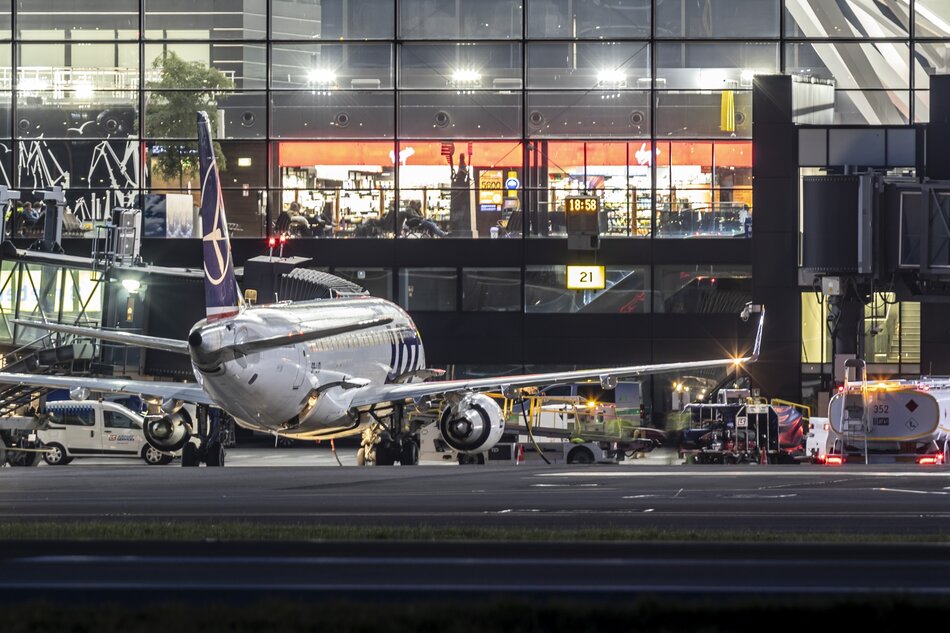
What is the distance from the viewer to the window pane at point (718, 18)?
61.1 m

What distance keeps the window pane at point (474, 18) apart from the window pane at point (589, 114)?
2624 mm

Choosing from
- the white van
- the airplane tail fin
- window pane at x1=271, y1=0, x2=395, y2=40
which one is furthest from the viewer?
window pane at x1=271, y1=0, x2=395, y2=40

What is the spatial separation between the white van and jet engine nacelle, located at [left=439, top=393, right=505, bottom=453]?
12503 millimetres

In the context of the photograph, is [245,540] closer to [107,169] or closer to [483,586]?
[483,586]

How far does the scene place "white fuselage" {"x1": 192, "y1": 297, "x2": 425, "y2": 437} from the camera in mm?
34625

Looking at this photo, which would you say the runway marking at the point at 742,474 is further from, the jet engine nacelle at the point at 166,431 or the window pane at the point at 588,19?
the window pane at the point at 588,19

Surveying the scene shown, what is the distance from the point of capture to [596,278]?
6094 cm

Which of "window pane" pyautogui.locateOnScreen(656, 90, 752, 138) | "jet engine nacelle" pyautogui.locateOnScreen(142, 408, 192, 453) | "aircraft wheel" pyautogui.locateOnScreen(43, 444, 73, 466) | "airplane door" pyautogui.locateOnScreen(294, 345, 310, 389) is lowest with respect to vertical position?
"aircraft wheel" pyautogui.locateOnScreen(43, 444, 73, 466)

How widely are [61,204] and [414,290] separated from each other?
13.4 metres

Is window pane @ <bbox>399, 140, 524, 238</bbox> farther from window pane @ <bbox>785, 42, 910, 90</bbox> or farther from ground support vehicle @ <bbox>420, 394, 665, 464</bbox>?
ground support vehicle @ <bbox>420, 394, 665, 464</bbox>

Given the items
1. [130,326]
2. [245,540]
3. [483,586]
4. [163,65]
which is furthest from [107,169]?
[483,586]

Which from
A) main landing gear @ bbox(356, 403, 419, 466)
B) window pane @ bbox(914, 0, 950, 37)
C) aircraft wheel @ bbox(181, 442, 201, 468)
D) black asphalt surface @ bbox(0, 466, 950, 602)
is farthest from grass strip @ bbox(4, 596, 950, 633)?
window pane @ bbox(914, 0, 950, 37)

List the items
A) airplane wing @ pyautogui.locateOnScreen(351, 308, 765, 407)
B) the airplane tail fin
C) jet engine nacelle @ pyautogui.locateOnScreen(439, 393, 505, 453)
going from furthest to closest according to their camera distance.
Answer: airplane wing @ pyautogui.locateOnScreen(351, 308, 765, 407) < jet engine nacelle @ pyautogui.locateOnScreen(439, 393, 505, 453) < the airplane tail fin

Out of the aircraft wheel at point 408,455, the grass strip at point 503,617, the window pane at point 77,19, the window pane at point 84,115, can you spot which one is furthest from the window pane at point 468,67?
the grass strip at point 503,617
